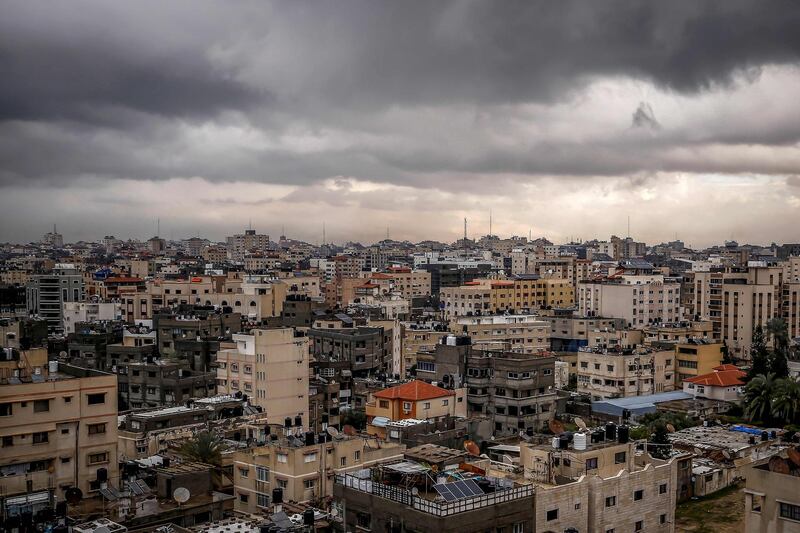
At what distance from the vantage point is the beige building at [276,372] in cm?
4581

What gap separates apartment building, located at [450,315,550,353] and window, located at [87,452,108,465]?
46.5 meters

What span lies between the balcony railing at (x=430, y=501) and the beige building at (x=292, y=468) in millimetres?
4111

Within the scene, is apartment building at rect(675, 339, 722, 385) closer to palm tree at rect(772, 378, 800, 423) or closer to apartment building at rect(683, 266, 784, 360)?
palm tree at rect(772, 378, 800, 423)

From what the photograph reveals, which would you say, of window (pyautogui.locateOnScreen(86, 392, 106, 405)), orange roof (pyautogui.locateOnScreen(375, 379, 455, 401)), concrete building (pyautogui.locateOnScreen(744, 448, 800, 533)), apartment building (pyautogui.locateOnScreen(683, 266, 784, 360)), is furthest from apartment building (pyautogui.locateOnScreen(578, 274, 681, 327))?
concrete building (pyautogui.locateOnScreen(744, 448, 800, 533))

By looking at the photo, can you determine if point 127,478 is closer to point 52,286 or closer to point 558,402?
point 558,402

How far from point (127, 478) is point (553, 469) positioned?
13.4m

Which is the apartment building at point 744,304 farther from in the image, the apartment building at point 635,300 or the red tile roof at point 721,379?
the red tile roof at point 721,379

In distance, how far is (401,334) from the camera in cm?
7275

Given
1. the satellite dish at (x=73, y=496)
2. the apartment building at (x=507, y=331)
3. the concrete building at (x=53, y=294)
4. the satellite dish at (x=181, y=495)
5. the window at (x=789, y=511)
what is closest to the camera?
the window at (x=789, y=511)

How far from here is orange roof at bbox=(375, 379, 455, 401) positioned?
135 feet

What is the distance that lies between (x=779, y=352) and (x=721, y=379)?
568cm

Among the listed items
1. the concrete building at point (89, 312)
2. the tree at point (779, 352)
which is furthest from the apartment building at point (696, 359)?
the concrete building at point (89, 312)

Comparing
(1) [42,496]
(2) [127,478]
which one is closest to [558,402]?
(2) [127,478]

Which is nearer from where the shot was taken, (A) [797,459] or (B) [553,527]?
(A) [797,459]
